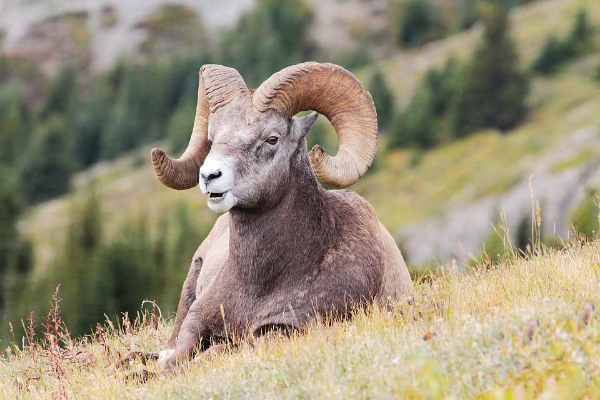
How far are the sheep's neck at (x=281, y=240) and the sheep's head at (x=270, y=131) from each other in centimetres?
28

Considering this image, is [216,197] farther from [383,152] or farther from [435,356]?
[383,152]

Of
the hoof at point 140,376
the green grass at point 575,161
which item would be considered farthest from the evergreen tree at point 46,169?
the hoof at point 140,376

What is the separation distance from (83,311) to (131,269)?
6348 mm

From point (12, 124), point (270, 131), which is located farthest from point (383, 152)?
point (270, 131)

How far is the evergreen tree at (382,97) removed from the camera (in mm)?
129875

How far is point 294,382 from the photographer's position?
676cm

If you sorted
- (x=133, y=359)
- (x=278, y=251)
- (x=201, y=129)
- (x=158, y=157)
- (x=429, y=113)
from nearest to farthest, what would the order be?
(x=278, y=251), (x=133, y=359), (x=158, y=157), (x=201, y=129), (x=429, y=113)

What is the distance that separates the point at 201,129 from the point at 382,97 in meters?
122

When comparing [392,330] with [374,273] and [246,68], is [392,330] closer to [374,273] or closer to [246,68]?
[374,273]

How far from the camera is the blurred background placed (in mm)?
69250

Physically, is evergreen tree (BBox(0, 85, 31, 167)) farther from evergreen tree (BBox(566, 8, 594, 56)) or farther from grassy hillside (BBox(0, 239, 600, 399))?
grassy hillside (BBox(0, 239, 600, 399))

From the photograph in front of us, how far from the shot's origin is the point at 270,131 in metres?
8.88

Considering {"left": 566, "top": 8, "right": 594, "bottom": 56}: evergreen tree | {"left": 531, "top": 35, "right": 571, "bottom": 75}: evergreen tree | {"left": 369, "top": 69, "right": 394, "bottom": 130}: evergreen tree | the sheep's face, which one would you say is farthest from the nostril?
{"left": 566, "top": 8, "right": 594, "bottom": 56}: evergreen tree

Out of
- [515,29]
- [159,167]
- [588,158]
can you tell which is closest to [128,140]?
[515,29]
